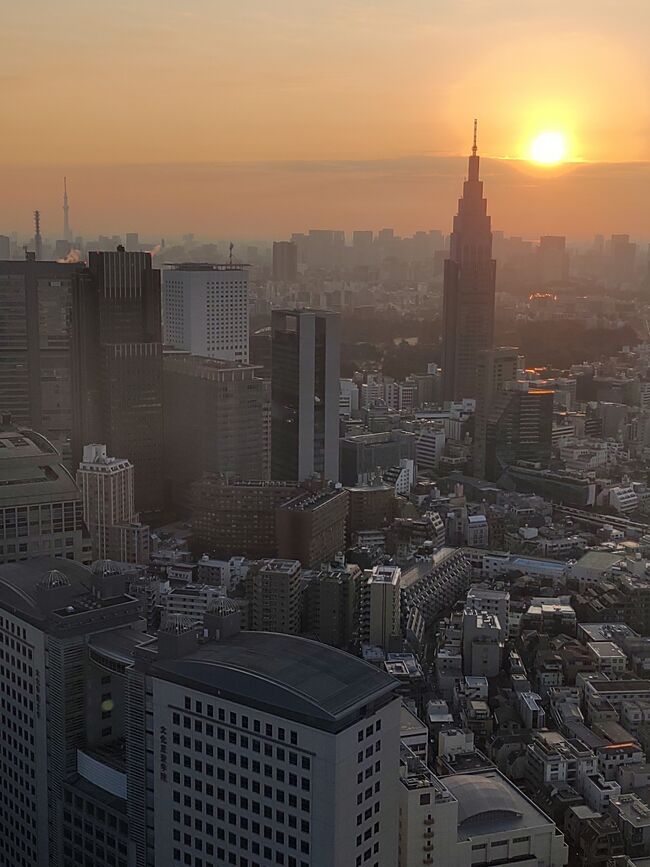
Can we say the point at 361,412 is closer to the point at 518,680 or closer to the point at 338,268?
the point at 338,268

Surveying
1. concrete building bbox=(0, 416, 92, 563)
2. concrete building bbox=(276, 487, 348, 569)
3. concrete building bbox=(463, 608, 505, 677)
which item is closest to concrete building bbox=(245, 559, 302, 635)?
concrete building bbox=(276, 487, 348, 569)

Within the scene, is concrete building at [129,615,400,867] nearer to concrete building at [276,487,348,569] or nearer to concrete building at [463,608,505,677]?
concrete building at [463,608,505,677]

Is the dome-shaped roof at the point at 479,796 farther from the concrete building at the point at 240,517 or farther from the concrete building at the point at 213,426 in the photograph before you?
the concrete building at the point at 213,426

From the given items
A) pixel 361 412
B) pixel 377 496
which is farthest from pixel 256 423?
pixel 361 412

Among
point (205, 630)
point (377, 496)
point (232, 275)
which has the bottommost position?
point (377, 496)

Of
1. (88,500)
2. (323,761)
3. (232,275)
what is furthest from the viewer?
(232,275)

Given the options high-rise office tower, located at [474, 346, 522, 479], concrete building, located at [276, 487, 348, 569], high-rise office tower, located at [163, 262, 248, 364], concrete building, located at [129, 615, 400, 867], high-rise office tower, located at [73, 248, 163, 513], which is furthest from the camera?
high-rise office tower, located at [163, 262, 248, 364]
